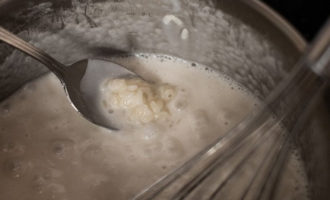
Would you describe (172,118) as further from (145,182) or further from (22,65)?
(22,65)

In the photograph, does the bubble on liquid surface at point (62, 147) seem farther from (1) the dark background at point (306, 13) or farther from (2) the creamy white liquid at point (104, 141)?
(1) the dark background at point (306, 13)

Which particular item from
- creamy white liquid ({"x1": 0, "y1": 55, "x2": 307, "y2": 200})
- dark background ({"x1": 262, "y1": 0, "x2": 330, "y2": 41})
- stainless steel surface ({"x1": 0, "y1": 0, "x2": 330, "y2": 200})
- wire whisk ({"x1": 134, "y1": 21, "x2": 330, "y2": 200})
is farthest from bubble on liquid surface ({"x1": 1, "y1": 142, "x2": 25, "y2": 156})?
dark background ({"x1": 262, "y1": 0, "x2": 330, "y2": 41})

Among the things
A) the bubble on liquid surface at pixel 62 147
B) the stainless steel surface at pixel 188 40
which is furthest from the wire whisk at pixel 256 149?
→ the bubble on liquid surface at pixel 62 147

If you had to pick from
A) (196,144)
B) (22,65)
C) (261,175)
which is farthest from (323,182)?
(22,65)

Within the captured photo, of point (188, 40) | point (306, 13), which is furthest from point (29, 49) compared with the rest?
point (306, 13)

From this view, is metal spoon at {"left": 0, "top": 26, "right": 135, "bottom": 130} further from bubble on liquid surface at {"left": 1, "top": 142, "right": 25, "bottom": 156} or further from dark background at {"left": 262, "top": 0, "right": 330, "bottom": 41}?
dark background at {"left": 262, "top": 0, "right": 330, "bottom": 41}

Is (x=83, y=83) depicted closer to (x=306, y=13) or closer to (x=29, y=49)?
(x=29, y=49)
